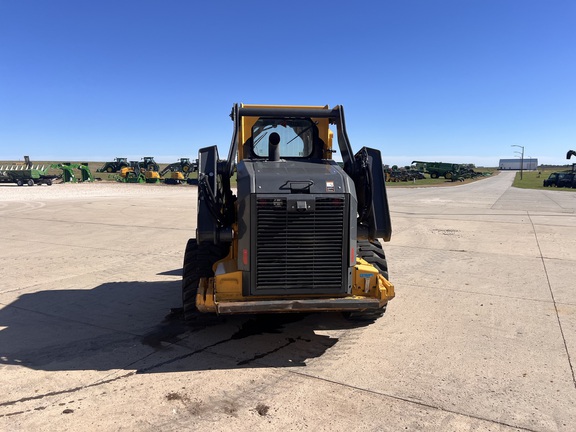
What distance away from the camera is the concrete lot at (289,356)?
328cm

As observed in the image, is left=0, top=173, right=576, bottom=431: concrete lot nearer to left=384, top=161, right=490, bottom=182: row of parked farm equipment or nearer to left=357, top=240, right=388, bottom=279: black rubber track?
left=357, top=240, right=388, bottom=279: black rubber track

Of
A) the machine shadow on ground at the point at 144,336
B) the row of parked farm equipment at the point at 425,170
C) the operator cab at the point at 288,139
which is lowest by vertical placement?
the machine shadow on ground at the point at 144,336

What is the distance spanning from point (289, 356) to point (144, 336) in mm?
1678

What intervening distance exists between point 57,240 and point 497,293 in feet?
33.1

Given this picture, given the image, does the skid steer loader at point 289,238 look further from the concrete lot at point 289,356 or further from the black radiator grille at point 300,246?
the concrete lot at point 289,356

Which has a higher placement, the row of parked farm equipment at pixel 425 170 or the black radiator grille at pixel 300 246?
the row of parked farm equipment at pixel 425 170

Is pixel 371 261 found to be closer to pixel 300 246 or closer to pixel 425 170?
pixel 300 246

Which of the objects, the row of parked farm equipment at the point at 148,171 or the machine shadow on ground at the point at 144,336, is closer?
the machine shadow on ground at the point at 144,336

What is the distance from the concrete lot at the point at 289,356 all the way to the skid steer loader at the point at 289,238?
1.78 feet

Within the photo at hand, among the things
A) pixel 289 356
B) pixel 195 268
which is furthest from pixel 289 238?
pixel 195 268

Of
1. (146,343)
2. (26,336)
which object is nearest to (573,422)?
(146,343)

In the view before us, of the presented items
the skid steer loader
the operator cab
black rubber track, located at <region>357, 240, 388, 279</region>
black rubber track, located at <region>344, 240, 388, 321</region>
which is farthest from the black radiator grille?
the operator cab

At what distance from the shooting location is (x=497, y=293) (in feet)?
21.3

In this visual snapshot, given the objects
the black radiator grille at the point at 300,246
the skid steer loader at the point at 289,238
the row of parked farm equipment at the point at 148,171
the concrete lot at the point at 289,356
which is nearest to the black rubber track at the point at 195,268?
the skid steer loader at the point at 289,238
